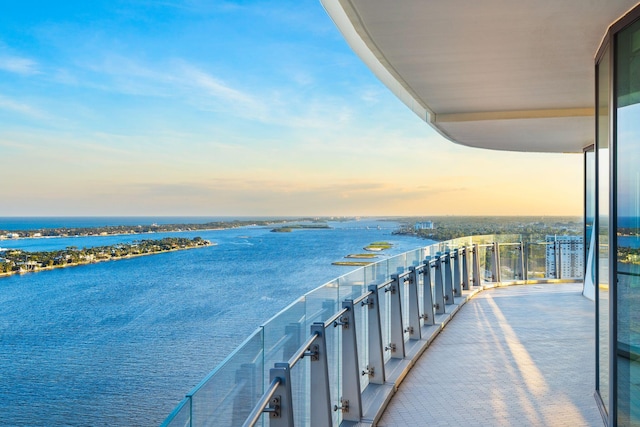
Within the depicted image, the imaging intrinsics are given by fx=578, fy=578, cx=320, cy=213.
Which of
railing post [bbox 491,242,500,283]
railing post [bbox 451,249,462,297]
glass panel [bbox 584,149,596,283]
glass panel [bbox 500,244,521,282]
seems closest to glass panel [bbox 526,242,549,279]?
glass panel [bbox 500,244,521,282]

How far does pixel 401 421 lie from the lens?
4.73 metres

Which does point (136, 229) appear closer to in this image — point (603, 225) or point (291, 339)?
point (603, 225)

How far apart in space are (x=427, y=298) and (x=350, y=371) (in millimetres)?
3685

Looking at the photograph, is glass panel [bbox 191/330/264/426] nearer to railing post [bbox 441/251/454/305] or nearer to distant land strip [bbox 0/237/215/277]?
railing post [bbox 441/251/454/305]

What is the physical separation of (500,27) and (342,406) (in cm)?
317

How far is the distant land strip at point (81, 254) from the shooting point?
57.2m

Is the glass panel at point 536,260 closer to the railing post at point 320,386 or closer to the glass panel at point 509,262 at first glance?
the glass panel at point 509,262

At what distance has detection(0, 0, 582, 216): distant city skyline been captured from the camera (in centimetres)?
6056

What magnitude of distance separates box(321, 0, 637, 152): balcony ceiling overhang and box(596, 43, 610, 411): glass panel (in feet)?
1.30

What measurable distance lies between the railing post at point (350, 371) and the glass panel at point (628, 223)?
1864 mm

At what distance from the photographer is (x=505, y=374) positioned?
6062 millimetres

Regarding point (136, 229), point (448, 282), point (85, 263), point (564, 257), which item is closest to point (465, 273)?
point (448, 282)

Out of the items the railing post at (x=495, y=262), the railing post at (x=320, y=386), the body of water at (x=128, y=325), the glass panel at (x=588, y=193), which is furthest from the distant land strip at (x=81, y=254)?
the railing post at (x=320, y=386)

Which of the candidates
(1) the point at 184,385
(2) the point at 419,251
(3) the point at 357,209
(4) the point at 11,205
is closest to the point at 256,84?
(3) the point at 357,209
